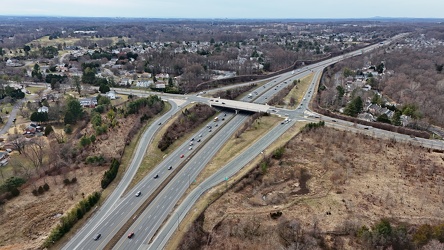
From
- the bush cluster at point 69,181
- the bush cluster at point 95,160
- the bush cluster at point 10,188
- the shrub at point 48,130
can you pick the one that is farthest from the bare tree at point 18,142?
the bush cluster at point 69,181

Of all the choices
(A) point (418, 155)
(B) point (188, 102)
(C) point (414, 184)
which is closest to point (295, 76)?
(B) point (188, 102)

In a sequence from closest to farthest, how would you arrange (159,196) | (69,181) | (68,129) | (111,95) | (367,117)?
(159,196), (69,181), (68,129), (367,117), (111,95)

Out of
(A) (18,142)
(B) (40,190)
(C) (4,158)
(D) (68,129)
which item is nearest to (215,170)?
(B) (40,190)

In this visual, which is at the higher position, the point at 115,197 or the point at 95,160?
the point at 95,160

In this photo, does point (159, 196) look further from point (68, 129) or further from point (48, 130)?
point (48, 130)

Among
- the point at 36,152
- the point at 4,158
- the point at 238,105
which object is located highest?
the point at 238,105

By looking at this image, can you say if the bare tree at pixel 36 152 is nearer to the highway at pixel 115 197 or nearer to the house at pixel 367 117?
the highway at pixel 115 197

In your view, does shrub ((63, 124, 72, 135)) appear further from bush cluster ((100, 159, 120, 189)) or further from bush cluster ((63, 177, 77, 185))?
bush cluster ((100, 159, 120, 189))

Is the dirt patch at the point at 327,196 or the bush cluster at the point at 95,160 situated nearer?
the dirt patch at the point at 327,196
